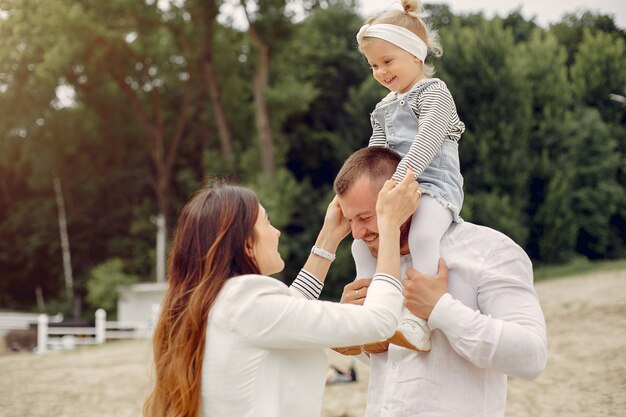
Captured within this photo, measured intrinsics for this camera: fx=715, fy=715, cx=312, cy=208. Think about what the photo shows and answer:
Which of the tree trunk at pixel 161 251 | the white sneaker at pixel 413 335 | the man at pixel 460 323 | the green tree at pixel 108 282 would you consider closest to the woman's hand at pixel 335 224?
the man at pixel 460 323

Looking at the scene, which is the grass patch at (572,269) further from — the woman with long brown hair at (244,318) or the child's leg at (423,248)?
the woman with long brown hair at (244,318)

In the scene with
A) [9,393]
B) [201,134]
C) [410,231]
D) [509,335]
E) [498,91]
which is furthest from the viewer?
[201,134]

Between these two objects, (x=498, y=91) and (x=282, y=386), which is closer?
(x=282, y=386)

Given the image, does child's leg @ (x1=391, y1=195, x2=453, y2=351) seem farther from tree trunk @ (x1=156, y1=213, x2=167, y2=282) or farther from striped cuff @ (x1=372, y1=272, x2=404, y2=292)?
tree trunk @ (x1=156, y1=213, x2=167, y2=282)

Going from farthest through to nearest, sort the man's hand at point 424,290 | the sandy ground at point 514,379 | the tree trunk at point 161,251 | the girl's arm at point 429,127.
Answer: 1. the tree trunk at point 161,251
2. the sandy ground at point 514,379
3. the girl's arm at point 429,127
4. the man's hand at point 424,290

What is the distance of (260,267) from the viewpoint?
216 cm

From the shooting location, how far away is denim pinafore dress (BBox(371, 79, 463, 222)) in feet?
7.91

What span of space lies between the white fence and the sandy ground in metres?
1.06

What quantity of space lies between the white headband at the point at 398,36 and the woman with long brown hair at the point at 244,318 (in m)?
0.82

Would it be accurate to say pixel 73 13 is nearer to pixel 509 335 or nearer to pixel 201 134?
pixel 201 134

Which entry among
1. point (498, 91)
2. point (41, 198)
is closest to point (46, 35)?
point (41, 198)

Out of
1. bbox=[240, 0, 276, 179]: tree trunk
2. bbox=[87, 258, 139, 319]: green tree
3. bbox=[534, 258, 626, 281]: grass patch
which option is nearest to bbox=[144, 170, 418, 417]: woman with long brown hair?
bbox=[534, 258, 626, 281]: grass patch

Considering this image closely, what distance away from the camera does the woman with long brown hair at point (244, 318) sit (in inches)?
76.4

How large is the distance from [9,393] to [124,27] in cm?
1691
